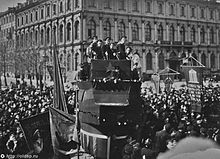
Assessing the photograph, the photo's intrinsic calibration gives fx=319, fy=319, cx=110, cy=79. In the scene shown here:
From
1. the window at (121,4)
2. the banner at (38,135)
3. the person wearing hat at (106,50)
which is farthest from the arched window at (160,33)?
the banner at (38,135)

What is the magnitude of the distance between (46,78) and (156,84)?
1.22 metres

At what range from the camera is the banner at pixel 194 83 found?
3246 mm

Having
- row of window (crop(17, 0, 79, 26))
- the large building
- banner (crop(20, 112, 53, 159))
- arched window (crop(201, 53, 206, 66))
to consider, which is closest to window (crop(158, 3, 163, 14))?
the large building

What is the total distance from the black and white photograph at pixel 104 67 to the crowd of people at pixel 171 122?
0.06ft

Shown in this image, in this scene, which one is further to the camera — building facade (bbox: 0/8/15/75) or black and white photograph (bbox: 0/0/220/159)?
building facade (bbox: 0/8/15/75)

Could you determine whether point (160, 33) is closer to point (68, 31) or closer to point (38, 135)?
point (68, 31)

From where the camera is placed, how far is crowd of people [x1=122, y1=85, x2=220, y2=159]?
2039mm

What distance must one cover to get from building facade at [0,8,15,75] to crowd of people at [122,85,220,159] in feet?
4.65

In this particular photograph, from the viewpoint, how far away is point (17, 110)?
3756mm

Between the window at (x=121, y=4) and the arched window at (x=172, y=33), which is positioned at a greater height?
the window at (x=121, y=4)

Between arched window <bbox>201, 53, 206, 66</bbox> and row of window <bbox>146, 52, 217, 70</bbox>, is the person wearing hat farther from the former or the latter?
arched window <bbox>201, 53, 206, 66</bbox>

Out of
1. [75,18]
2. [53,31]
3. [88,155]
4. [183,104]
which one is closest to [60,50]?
[53,31]

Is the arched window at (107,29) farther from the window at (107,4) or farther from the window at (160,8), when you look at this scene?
the window at (160,8)

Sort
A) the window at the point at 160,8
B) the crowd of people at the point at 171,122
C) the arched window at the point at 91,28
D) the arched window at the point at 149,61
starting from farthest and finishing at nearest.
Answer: the arched window at the point at 149,61 → the window at the point at 160,8 → the arched window at the point at 91,28 → the crowd of people at the point at 171,122
